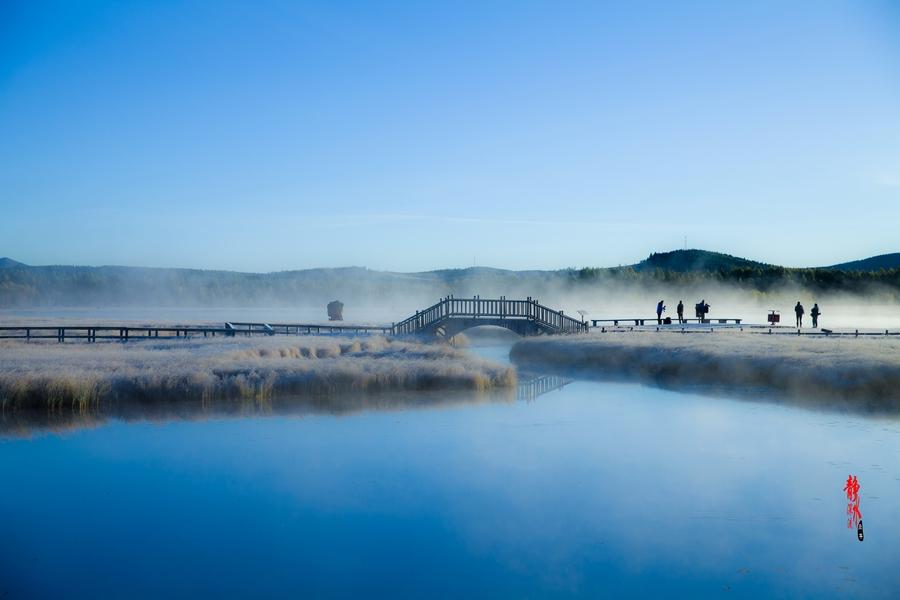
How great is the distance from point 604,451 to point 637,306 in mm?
103799

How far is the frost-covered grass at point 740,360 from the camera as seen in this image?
83.8 ft

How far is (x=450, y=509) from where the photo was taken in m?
13.5

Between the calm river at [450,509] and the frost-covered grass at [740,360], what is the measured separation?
4.88 meters

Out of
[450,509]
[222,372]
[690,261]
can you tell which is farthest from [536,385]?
[690,261]

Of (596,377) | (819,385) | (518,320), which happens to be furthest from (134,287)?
(819,385)

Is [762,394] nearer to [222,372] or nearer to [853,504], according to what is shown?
[853,504]

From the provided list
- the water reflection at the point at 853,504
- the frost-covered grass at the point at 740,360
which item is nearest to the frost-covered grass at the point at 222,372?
the frost-covered grass at the point at 740,360

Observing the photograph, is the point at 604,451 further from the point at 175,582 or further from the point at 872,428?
the point at 175,582

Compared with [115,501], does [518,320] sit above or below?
above

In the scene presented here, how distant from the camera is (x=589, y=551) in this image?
1162 cm

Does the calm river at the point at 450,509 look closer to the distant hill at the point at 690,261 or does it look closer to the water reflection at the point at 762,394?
the water reflection at the point at 762,394

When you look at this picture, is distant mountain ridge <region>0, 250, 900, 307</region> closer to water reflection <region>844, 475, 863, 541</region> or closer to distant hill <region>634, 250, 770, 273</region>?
distant hill <region>634, 250, 770, 273</region>

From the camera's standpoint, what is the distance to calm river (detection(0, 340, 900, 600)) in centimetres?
1063

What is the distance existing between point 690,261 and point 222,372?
175296mm
